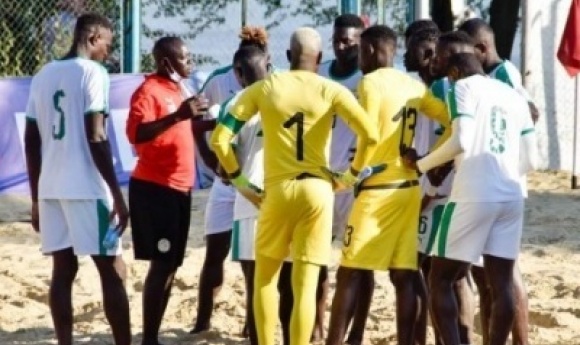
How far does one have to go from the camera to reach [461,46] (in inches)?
343

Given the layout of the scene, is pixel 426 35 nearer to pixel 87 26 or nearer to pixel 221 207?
pixel 221 207

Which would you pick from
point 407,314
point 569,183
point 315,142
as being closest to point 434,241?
point 407,314

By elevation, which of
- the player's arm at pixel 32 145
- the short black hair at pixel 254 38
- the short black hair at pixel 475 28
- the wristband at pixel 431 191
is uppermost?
the short black hair at pixel 475 28

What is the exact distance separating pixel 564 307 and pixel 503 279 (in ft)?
8.02

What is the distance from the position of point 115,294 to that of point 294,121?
1.47 m

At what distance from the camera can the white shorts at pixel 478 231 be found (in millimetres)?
8469

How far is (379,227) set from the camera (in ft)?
28.6

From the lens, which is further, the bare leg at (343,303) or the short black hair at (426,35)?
the short black hair at (426,35)

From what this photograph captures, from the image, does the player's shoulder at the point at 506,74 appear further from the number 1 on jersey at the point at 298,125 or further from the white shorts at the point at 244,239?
the white shorts at the point at 244,239

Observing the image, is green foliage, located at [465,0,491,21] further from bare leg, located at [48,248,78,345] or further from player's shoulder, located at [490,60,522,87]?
bare leg, located at [48,248,78,345]

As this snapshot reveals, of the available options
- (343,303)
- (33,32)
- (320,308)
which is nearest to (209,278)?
(320,308)

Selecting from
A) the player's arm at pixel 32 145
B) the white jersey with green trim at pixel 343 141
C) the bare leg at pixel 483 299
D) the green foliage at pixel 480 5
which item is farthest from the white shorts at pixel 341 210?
the green foliage at pixel 480 5

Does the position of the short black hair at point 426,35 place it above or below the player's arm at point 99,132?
above

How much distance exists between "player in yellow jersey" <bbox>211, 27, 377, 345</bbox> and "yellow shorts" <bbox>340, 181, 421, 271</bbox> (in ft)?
0.58
